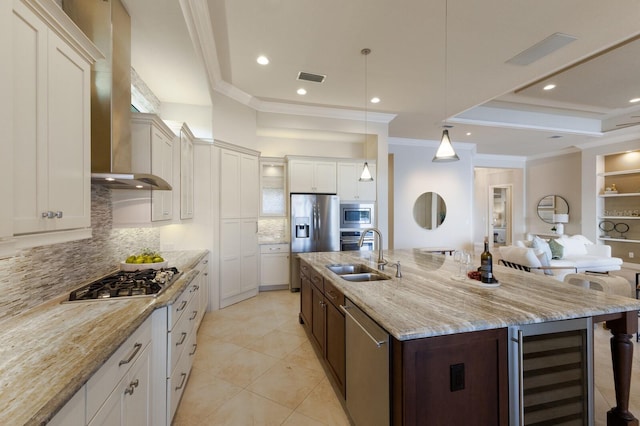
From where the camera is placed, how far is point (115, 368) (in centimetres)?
113

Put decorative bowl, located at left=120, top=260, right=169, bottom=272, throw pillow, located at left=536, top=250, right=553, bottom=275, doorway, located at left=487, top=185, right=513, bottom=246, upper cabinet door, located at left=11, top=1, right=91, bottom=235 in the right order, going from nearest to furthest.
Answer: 1. upper cabinet door, located at left=11, top=1, right=91, bottom=235
2. decorative bowl, located at left=120, top=260, right=169, bottom=272
3. throw pillow, located at left=536, top=250, right=553, bottom=275
4. doorway, located at left=487, top=185, right=513, bottom=246

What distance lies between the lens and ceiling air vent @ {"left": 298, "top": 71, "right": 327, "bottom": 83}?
140 inches

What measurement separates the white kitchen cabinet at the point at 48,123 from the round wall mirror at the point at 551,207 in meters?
10.1

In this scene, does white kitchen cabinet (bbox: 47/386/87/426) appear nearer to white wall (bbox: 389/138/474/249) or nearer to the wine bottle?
the wine bottle

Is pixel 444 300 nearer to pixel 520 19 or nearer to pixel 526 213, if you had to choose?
pixel 520 19


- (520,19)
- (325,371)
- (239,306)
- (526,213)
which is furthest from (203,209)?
(526,213)

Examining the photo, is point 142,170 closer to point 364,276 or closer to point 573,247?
point 364,276

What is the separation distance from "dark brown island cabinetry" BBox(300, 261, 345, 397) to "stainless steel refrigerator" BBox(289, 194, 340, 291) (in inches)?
67.2

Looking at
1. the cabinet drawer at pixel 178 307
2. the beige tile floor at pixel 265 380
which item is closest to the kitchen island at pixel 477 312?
the beige tile floor at pixel 265 380

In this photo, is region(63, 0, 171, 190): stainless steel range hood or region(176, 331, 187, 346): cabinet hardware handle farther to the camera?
region(176, 331, 187, 346): cabinet hardware handle

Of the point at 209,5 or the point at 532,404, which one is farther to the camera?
the point at 209,5

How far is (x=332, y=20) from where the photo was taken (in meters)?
2.57

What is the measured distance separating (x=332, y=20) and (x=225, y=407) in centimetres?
345

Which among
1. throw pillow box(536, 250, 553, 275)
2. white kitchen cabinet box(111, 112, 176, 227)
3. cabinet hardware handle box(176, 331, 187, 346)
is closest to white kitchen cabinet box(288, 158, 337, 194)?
white kitchen cabinet box(111, 112, 176, 227)
